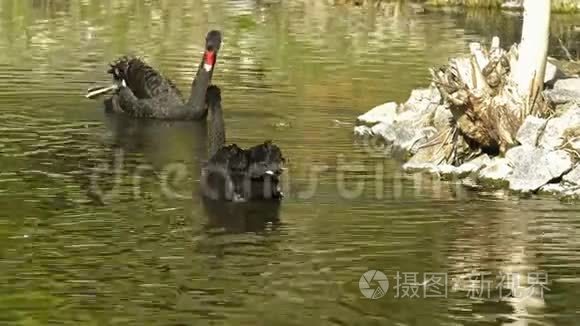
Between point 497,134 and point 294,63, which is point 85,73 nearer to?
point 294,63

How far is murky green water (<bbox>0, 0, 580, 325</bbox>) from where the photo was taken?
39.1ft

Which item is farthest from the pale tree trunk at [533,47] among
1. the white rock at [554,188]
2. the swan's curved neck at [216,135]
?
the swan's curved neck at [216,135]

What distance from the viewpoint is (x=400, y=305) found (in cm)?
1205

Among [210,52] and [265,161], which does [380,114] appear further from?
[265,161]

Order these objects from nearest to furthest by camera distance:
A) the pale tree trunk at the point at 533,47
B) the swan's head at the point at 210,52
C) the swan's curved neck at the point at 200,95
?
the pale tree trunk at the point at 533,47
the swan's head at the point at 210,52
the swan's curved neck at the point at 200,95

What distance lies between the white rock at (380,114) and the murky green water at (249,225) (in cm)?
33

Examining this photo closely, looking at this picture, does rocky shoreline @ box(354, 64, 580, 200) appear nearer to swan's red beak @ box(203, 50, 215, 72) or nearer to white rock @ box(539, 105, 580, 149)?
white rock @ box(539, 105, 580, 149)

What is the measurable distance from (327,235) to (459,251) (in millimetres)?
1405

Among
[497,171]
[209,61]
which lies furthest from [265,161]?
[209,61]

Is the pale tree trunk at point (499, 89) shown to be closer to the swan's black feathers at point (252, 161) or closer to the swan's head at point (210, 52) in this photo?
the swan's black feathers at point (252, 161)

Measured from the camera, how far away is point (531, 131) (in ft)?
57.7

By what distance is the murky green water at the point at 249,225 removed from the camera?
11.9m

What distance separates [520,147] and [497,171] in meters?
0.41

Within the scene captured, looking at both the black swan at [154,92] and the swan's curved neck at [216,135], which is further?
the black swan at [154,92]
